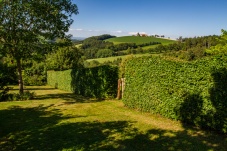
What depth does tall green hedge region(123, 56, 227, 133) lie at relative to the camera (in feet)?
28.8

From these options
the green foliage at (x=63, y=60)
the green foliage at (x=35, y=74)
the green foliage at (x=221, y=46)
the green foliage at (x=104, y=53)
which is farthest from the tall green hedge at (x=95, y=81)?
the green foliage at (x=104, y=53)

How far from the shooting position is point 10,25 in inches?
741

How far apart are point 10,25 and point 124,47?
73781 mm

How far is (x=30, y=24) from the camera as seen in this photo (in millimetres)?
20062

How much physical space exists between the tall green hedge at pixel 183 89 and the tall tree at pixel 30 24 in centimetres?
942

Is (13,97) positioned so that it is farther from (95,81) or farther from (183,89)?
(183,89)

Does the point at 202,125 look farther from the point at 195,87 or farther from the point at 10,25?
the point at 10,25

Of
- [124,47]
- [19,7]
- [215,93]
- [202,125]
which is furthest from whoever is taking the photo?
[124,47]

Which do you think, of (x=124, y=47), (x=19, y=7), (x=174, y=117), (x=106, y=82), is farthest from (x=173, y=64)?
(x=124, y=47)

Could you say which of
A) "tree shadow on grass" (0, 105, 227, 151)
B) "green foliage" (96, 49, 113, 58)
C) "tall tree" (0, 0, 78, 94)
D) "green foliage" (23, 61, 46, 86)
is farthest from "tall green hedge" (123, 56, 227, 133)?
"green foliage" (96, 49, 113, 58)

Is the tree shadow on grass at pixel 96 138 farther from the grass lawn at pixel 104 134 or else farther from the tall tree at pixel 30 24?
the tall tree at pixel 30 24

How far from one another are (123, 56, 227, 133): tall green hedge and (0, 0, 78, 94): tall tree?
9.42 metres

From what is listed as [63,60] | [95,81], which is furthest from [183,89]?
[63,60]

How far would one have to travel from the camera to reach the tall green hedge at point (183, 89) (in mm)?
8789
